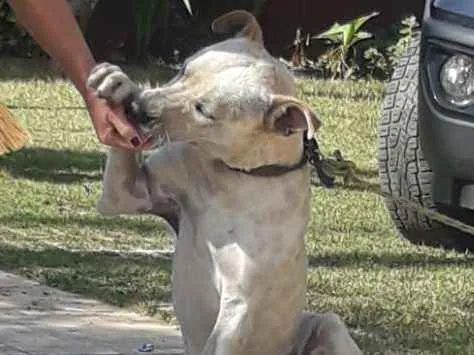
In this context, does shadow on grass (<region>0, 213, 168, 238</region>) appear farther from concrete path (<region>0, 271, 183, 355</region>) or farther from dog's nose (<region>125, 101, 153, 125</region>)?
dog's nose (<region>125, 101, 153, 125</region>)

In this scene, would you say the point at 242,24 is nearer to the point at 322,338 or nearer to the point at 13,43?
the point at 322,338

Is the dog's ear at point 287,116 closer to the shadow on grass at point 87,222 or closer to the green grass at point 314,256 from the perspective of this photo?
the green grass at point 314,256

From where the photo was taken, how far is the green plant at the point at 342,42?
1531 cm

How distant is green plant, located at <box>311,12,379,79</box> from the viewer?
50.2 feet

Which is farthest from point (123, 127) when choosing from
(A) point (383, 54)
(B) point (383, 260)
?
(A) point (383, 54)

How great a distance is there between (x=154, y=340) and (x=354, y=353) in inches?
68.2

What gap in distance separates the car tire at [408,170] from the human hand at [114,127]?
3789mm

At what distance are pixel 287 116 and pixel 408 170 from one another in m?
3.85

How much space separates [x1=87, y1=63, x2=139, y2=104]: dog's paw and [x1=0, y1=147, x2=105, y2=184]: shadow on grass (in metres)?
5.56

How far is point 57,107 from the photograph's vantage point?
42.7 ft

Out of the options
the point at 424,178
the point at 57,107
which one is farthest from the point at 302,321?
the point at 57,107

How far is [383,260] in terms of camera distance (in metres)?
7.85

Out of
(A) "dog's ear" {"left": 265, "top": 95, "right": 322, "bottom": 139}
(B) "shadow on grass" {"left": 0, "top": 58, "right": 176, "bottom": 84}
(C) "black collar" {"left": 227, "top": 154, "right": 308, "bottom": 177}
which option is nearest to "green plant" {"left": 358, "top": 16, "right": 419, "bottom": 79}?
(B) "shadow on grass" {"left": 0, "top": 58, "right": 176, "bottom": 84}

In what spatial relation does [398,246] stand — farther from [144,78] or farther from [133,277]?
[144,78]
